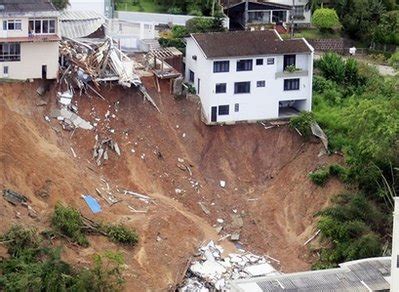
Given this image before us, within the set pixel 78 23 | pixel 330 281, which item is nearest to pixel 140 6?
pixel 78 23

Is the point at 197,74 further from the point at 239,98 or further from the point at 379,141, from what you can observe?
the point at 379,141

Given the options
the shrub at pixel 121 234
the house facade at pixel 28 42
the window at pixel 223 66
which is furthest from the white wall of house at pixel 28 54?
the shrub at pixel 121 234

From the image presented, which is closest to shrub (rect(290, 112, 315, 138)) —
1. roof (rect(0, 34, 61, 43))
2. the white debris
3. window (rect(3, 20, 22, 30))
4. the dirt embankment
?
the dirt embankment

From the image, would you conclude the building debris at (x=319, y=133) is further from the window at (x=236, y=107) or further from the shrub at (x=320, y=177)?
the window at (x=236, y=107)

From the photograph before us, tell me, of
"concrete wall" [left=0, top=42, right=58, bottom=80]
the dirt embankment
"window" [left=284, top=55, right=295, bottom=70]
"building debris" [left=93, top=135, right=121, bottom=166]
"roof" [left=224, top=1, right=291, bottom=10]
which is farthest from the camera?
"roof" [left=224, top=1, right=291, bottom=10]

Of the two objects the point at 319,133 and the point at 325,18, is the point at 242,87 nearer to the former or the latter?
the point at 319,133

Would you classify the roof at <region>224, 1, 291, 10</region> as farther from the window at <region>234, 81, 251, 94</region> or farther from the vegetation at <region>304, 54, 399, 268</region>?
the vegetation at <region>304, 54, 399, 268</region>
